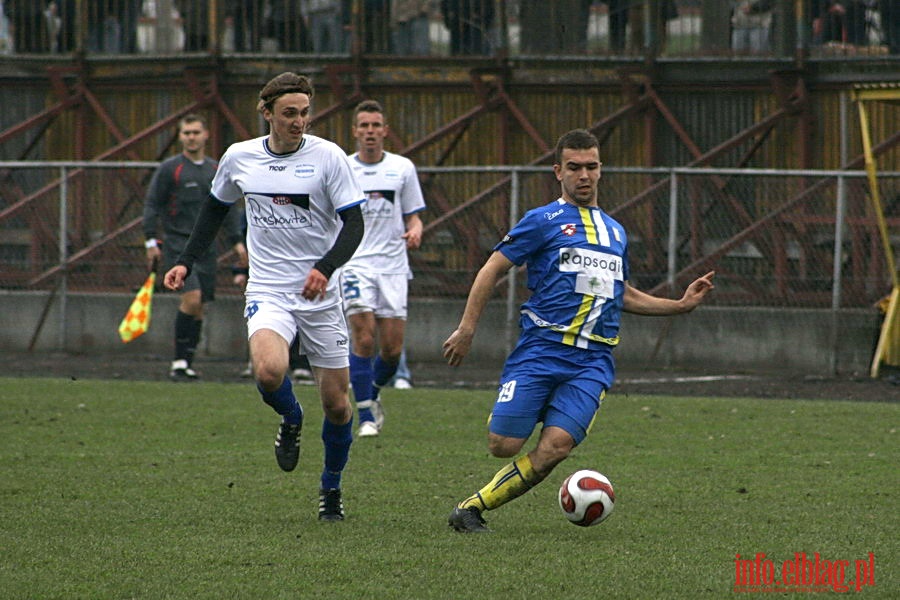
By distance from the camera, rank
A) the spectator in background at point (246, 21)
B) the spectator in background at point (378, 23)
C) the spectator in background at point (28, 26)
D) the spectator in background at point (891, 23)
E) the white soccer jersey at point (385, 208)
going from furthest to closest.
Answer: the spectator in background at point (28, 26) < the spectator in background at point (246, 21) < the spectator in background at point (378, 23) < the spectator in background at point (891, 23) < the white soccer jersey at point (385, 208)

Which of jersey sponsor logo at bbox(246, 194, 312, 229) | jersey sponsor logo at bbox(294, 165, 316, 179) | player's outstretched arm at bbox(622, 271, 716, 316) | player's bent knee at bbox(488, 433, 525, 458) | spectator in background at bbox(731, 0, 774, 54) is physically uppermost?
spectator in background at bbox(731, 0, 774, 54)

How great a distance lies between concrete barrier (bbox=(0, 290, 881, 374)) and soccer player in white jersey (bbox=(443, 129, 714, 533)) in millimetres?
8713

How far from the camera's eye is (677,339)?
16.5 meters

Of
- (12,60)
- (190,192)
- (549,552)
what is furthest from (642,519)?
(12,60)

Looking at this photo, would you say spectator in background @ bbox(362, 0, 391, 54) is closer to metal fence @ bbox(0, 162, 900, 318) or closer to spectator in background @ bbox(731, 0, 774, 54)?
metal fence @ bbox(0, 162, 900, 318)

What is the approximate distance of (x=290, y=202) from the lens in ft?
25.6

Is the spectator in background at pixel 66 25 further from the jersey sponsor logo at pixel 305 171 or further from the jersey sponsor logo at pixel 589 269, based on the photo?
the jersey sponsor logo at pixel 589 269

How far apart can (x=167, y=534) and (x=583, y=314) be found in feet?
7.01

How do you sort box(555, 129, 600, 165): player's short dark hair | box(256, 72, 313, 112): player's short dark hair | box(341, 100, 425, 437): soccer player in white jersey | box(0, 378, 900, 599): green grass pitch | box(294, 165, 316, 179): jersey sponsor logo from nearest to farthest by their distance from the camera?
1. box(0, 378, 900, 599): green grass pitch
2. box(555, 129, 600, 165): player's short dark hair
3. box(256, 72, 313, 112): player's short dark hair
4. box(294, 165, 316, 179): jersey sponsor logo
5. box(341, 100, 425, 437): soccer player in white jersey

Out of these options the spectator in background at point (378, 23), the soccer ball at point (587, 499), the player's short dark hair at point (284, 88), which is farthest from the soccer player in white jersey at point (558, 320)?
the spectator in background at point (378, 23)

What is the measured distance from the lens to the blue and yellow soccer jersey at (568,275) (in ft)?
24.0

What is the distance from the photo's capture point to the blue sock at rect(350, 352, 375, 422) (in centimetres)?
1109

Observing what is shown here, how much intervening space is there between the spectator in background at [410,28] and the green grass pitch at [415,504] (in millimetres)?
7108

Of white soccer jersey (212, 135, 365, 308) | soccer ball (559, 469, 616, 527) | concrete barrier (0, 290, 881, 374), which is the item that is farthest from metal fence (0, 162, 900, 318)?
soccer ball (559, 469, 616, 527)
